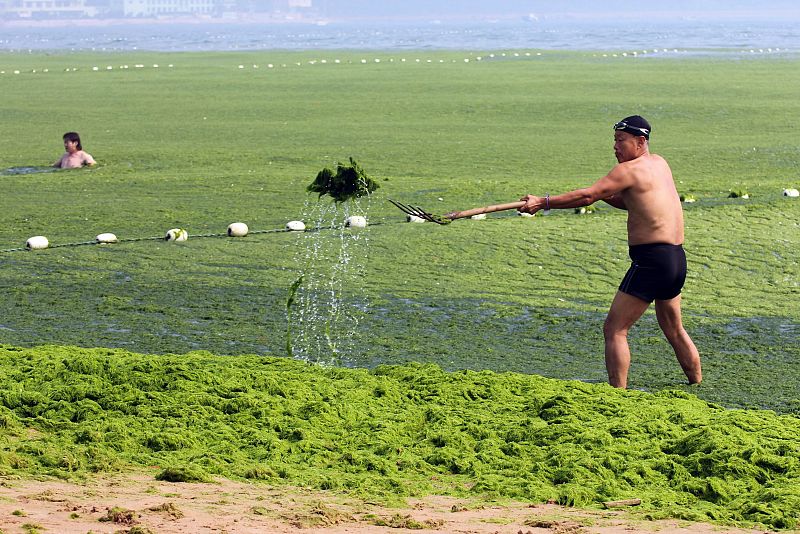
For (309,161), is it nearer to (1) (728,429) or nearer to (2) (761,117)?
(2) (761,117)

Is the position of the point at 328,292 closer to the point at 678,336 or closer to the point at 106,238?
the point at 106,238

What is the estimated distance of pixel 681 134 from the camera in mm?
22078

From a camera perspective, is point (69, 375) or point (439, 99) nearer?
point (69, 375)

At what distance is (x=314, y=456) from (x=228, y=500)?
32.8 inches

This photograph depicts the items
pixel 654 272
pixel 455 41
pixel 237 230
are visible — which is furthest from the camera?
pixel 455 41

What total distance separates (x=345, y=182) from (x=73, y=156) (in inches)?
418

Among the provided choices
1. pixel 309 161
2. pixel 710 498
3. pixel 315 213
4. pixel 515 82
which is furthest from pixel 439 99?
pixel 710 498

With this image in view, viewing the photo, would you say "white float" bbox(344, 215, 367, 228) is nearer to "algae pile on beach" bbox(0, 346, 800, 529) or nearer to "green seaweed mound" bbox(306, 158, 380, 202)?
"green seaweed mound" bbox(306, 158, 380, 202)

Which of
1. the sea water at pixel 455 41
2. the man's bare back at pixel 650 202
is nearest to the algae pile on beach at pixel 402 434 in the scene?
the man's bare back at pixel 650 202

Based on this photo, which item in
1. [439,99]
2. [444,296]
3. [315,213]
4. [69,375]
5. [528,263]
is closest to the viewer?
[69,375]

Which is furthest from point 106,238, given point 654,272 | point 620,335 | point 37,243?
point 654,272

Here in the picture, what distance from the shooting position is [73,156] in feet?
57.6

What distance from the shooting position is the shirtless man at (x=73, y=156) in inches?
685

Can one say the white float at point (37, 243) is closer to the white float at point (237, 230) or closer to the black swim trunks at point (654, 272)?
the white float at point (237, 230)
